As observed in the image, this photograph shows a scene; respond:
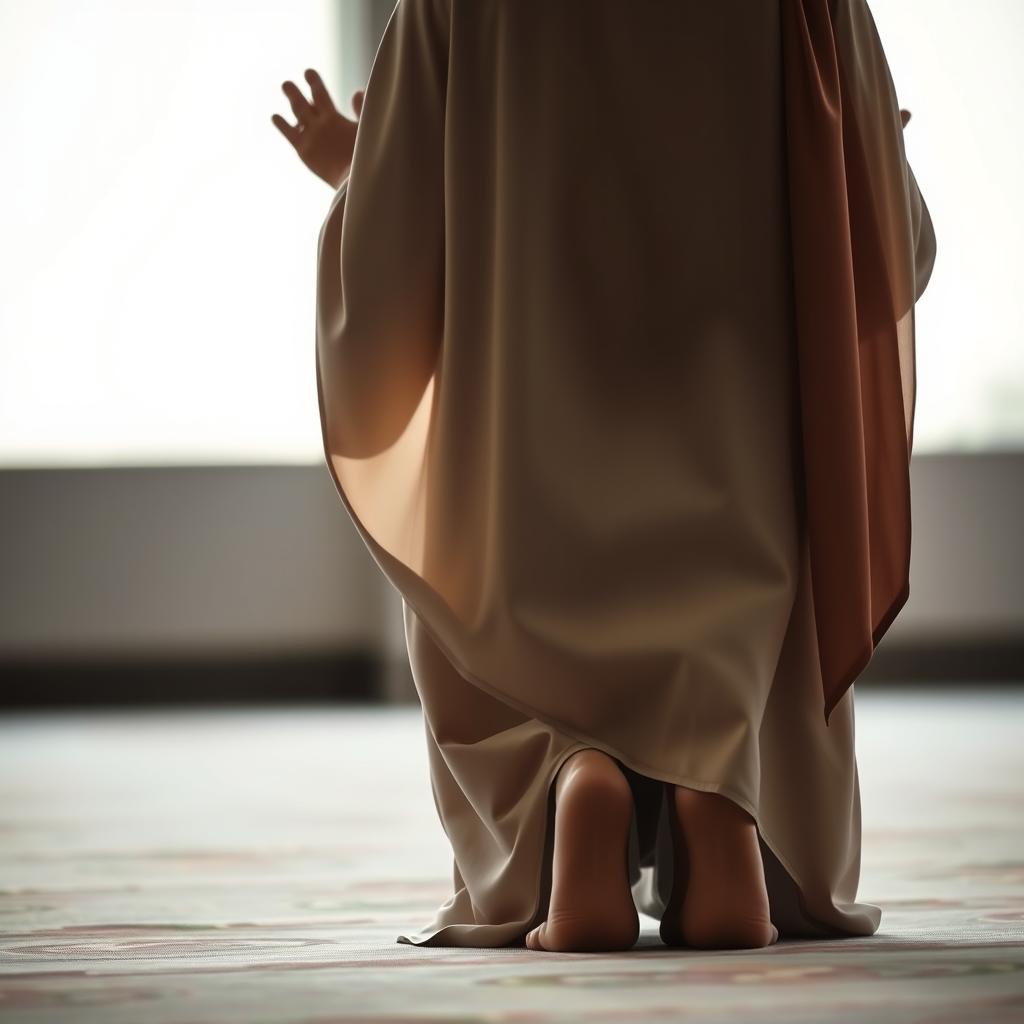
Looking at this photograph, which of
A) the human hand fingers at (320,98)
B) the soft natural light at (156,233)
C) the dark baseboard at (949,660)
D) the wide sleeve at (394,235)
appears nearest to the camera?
the wide sleeve at (394,235)

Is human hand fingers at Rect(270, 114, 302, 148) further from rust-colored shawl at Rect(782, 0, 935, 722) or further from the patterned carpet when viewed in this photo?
the patterned carpet

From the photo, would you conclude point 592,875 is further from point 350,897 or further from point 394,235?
point 350,897

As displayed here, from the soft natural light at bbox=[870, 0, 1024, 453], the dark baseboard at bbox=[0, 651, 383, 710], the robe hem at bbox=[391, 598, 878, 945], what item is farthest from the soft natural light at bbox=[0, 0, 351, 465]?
the robe hem at bbox=[391, 598, 878, 945]

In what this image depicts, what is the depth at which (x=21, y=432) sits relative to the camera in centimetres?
558

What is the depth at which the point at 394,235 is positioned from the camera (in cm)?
138

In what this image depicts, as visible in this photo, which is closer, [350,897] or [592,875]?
[592,875]

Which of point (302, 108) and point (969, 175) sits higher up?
point (969, 175)

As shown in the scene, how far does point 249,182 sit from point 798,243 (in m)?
4.78

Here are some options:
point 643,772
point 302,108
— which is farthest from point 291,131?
point 643,772

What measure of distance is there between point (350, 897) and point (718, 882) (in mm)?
849

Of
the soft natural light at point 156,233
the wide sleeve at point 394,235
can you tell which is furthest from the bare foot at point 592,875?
the soft natural light at point 156,233

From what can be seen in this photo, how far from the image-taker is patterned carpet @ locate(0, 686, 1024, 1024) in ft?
2.98

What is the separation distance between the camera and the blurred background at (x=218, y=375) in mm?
5562

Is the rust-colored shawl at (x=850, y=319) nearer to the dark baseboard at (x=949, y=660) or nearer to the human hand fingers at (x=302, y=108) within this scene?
the human hand fingers at (x=302, y=108)
